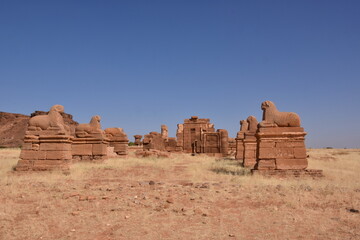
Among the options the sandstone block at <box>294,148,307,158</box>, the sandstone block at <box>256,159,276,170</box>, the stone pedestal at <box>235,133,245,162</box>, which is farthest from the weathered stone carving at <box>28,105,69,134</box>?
the stone pedestal at <box>235,133,245,162</box>

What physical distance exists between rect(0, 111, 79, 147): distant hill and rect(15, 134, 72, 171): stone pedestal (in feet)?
94.2

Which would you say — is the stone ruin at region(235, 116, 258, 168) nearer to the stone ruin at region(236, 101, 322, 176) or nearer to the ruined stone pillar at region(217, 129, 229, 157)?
the stone ruin at region(236, 101, 322, 176)

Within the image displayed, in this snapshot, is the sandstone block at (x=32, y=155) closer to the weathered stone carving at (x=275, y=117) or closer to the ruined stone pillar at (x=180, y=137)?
the weathered stone carving at (x=275, y=117)

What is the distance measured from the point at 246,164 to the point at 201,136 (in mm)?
11947

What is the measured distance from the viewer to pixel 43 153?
406 inches

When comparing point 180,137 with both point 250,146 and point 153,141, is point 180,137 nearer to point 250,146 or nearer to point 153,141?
point 153,141

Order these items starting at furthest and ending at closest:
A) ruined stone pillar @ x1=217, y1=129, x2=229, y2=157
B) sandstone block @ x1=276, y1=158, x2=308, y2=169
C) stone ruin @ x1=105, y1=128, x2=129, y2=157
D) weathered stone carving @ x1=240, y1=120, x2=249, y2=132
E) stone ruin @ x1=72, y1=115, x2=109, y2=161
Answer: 1. ruined stone pillar @ x1=217, y1=129, x2=229, y2=157
2. weathered stone carving @ x1=240, y1=120, x2=249, y2=132
3. stone ruin @ x1=105, y1=128, x2=129, y2=157
4. stone ruin @ x1=72, y1=115, x2=109, y2=161
5. sandstone block @ x1=276, y1=158, x2=308, y2=169

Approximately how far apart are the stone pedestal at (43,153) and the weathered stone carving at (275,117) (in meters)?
7.08

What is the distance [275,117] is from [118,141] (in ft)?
Answer: 36.8

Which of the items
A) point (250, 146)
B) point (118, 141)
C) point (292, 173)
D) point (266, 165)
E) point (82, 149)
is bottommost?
point (292, 173)

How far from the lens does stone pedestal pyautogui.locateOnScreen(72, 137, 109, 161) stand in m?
14.0

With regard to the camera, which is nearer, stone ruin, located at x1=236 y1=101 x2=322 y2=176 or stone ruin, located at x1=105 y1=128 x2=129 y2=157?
stone ruin, located at x1=236 y1=101 x2=322 y2=176

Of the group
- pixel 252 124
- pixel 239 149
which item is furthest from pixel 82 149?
pixel 239 149

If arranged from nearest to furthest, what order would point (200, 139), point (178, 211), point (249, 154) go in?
1. point (178, 211)
2. point (249, 154)
3. point (200, 139)
